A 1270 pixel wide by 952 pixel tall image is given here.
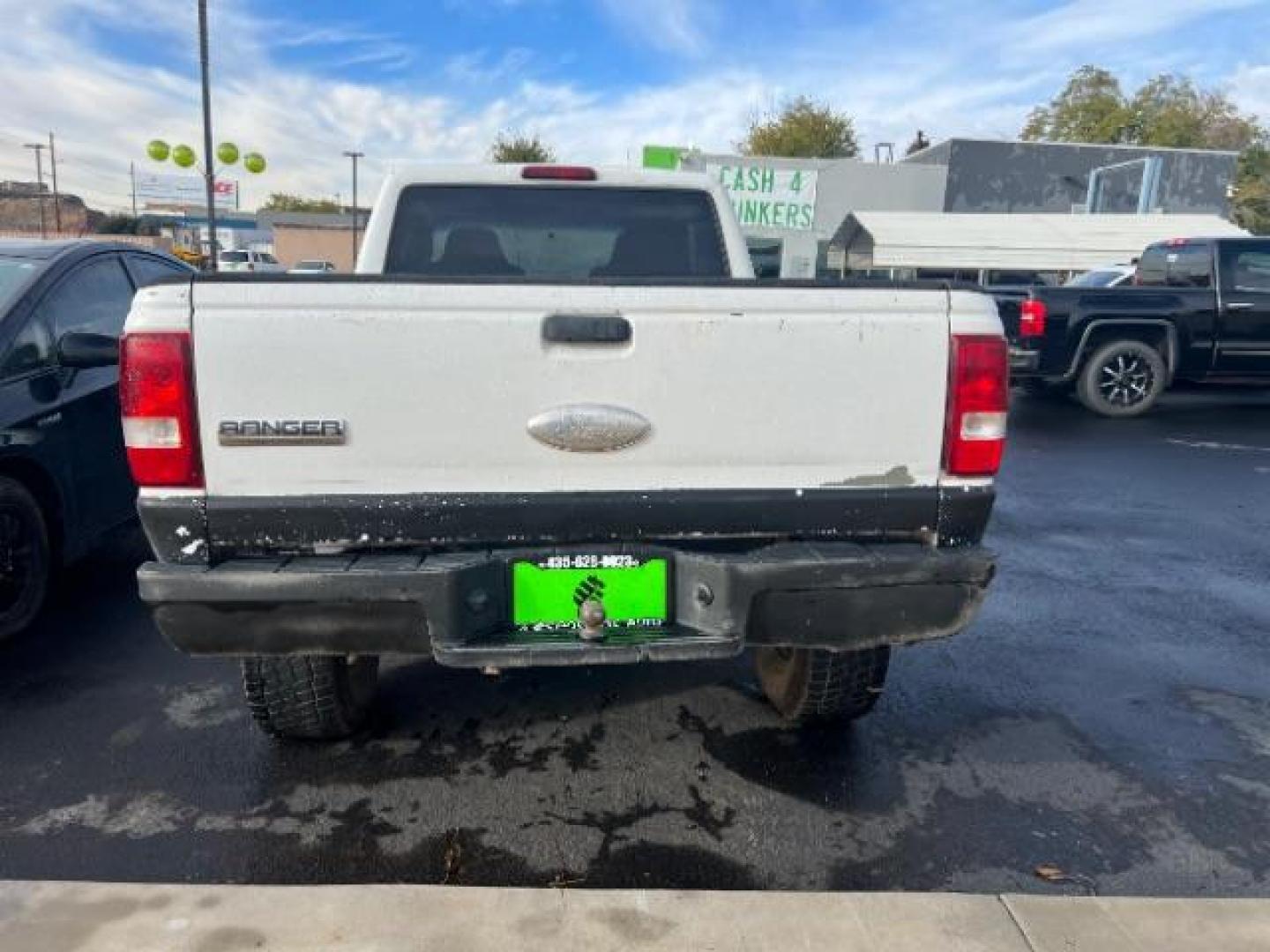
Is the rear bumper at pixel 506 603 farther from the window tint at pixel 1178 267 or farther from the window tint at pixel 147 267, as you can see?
the window tint at pixel 1178 267

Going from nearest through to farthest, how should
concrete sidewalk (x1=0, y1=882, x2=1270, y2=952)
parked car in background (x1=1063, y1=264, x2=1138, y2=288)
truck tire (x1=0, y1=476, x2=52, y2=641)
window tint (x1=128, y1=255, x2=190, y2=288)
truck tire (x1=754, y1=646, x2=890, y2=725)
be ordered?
1. concrete sidewalk (x1=0, y1=882, x2=1270, y2=952)
2. truck tire (x1=754, y1=646, x2=890, y2=725)
3. truck tire (x1=0, y1=476, x2=52, y2=641)
4. window tint (x1=128, y1=255, x2=190, y2=288)
5. parked car in background (x1=1063, y1=264, x2=1138, y2=288)

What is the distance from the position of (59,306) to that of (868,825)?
4151 millimetres

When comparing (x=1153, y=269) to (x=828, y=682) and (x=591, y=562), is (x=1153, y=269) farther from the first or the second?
(x=591, y=562)

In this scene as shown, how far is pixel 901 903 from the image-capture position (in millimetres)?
2311

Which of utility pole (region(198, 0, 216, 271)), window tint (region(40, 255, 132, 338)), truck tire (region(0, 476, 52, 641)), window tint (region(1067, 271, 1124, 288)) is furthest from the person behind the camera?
utility pole (region(198, 0, 216, 271))

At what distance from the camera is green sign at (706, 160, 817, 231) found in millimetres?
23250

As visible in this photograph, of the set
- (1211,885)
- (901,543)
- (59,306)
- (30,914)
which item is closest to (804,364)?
(901,543)

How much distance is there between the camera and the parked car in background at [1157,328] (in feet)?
32.5

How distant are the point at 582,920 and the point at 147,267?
4767 millimetres

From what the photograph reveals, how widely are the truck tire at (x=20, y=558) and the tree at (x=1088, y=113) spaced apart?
Result: 62.7 m

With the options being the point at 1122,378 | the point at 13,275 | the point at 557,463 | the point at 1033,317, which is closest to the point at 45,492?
the point at 13,275

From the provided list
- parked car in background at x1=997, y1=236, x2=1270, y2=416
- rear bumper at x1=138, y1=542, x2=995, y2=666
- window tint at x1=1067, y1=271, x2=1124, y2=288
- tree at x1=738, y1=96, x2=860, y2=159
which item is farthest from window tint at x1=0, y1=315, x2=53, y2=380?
tree at x1=738, y1=96, x2=860, y2=159

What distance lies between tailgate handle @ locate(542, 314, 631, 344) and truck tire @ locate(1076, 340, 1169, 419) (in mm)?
9491

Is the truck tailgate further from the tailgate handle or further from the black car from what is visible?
the black car
